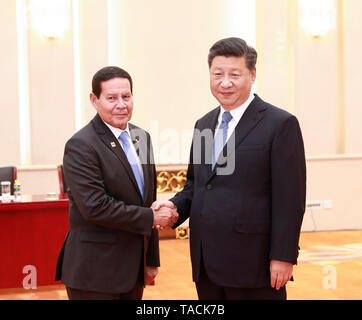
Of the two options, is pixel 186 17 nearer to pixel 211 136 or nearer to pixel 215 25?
pixel 215 25

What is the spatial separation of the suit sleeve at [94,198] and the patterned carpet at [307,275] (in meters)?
2.40

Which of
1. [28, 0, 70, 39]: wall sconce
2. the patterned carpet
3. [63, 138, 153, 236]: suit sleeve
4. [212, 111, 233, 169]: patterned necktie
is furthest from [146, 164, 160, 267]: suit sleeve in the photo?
[28, 0, 70, 39]: wall sconce

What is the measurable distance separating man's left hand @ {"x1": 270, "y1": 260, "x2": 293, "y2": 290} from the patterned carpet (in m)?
2.40

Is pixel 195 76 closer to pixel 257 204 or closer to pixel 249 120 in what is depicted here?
pixel 249 120

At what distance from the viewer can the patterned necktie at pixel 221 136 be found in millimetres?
2363

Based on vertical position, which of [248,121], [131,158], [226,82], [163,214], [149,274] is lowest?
[149,274]

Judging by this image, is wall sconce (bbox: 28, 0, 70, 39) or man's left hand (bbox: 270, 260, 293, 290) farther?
wall sconce (bbox: 28, 0, 70, 39)

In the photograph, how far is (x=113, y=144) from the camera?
2377mm

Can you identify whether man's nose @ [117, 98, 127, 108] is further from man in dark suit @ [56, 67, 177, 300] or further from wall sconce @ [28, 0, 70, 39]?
wall sconce @ [28, 0, 70, 39]

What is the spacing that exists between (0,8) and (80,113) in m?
1.63

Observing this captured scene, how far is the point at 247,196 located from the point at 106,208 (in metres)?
0.58

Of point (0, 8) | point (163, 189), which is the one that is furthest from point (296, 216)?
point (0, 8)

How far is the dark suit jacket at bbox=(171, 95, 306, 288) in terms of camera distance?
2.20 m

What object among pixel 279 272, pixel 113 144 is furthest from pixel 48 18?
pixel 279 272
